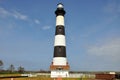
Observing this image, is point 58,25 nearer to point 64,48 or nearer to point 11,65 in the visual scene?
point 64,48

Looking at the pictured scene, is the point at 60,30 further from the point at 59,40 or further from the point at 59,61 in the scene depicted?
the point at 59,61

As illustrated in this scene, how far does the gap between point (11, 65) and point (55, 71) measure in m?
74.3

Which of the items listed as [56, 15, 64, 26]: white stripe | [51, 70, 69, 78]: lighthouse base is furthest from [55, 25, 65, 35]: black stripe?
[51, 70, 69, 78]: lighthouse base

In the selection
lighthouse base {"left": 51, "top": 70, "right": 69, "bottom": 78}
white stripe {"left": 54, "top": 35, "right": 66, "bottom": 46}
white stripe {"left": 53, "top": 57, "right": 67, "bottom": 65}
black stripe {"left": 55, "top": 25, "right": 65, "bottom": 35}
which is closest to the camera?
white stripe {"left": 53, "top": 57, "right": 67, "bottom": 65}

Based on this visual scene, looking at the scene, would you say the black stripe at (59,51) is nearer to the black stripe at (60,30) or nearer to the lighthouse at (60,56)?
the lighthouse at (60,56)

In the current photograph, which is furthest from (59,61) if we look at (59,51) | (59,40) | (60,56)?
(59,40)

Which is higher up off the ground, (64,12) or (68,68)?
(64,12)

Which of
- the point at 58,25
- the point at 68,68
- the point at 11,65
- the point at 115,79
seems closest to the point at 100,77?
the point at 115,79

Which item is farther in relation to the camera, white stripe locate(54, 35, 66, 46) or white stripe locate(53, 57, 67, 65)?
white stripe locate(54, 35, 66, 46)

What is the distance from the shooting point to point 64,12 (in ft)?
141

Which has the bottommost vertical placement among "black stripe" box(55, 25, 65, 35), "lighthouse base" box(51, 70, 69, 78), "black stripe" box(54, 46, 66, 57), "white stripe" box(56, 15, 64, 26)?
"lighthouse base" box(51, 70, 69, 78)

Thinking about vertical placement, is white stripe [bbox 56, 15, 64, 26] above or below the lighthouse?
above

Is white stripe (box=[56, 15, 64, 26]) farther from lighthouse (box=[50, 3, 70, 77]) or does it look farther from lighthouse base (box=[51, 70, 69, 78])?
lighthouse base (box=[51, 70, 69, 78])

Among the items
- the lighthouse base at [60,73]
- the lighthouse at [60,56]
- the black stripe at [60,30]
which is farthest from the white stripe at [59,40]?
the lighthouse base at [60,73]
